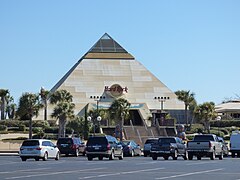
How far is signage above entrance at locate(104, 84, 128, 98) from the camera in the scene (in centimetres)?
11988

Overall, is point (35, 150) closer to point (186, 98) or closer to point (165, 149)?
point (165, 149)

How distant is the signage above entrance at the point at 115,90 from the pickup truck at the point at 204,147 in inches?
3083

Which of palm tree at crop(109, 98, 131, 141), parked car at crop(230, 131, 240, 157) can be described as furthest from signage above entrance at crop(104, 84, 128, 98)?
parked car at crop(230, 131, 240, 157)

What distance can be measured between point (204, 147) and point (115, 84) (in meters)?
81.9

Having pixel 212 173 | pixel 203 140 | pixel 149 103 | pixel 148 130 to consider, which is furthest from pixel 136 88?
pixel 212 173

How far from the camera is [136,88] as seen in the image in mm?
123500

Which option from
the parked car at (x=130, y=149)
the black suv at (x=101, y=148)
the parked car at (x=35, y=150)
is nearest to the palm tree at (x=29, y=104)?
the parked car at (x=130, y=149)

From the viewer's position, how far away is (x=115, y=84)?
12188 centimetres

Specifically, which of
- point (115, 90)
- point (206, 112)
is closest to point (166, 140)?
point (206, 112)

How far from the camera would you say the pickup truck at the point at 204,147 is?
132 feet

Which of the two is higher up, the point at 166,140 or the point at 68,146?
the point at 166,140

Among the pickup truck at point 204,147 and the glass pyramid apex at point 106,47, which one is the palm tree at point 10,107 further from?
the pickup truck at point 204,147

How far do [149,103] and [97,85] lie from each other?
10.4m

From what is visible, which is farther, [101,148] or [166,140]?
[166,140]
